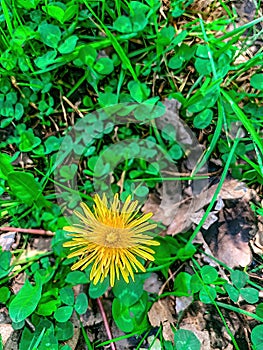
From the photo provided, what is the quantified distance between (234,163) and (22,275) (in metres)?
0.96

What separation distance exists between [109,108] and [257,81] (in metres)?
0.62

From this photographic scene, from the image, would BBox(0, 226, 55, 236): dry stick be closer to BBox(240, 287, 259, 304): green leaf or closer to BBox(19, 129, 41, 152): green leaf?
BBox(19, 129, 41, 152): green leaf

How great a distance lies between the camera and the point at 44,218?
6.02ft

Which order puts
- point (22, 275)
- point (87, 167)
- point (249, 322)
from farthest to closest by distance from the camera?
point (87, 167) → point (22, 275) → point (249, 322)

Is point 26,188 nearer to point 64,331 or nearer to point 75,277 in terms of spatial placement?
point 75,277

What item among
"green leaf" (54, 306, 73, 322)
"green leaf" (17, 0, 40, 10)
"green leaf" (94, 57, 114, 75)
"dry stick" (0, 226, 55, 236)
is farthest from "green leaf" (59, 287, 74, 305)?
"green leaf" (17, 0, 40, 10)

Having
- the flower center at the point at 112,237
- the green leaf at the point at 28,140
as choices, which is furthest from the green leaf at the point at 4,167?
the flower center at the point at 112,237

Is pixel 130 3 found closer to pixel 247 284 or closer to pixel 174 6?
pixel 174 6

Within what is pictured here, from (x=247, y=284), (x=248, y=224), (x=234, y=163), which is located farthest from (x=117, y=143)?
(x=247, y=284)

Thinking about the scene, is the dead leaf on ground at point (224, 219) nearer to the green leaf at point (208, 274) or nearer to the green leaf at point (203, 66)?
the green leaf at point (208, 274)

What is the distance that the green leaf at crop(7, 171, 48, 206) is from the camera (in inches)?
66.9

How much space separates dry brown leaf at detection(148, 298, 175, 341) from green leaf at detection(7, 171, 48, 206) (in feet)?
1.92

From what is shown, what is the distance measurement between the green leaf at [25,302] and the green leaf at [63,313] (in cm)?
9

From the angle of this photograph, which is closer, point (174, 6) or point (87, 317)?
point (87, 317)
